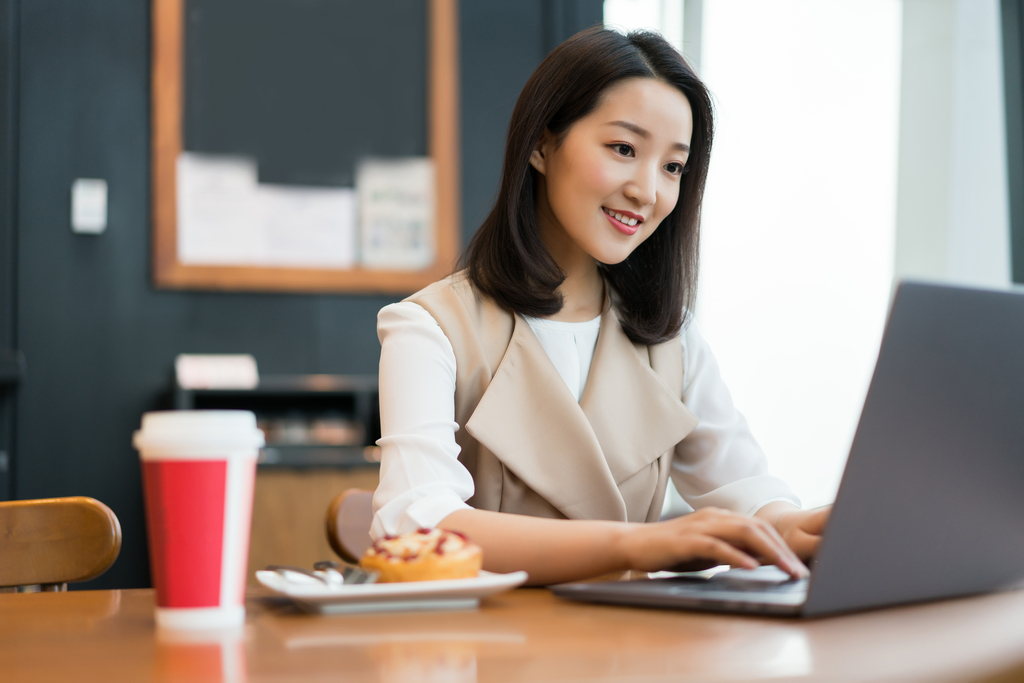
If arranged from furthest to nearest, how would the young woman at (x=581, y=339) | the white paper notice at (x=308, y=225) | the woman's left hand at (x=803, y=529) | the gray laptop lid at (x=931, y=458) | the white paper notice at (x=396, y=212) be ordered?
1. the white paper notice at (x=396, y=212)
2. the white paper notice at (x=308, y=225)
3. the young woman at (x=581, y=339)
4. the woman's left hand at (x=803, y=529)
5. the gray laptop lid at (x=931, y=458)

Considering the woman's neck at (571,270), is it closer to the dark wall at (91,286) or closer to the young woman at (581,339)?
the young woman at (581,339)

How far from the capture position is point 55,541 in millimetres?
1053

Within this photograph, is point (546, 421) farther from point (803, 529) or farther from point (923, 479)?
point (923, 479)

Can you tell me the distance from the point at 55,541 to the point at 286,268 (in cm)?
251

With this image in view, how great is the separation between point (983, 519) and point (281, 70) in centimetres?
324

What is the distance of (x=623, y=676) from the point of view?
17.8 inches

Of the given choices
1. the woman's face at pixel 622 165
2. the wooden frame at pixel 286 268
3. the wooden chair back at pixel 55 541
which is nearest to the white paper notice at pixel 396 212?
the wooden frame at pixel 286 268

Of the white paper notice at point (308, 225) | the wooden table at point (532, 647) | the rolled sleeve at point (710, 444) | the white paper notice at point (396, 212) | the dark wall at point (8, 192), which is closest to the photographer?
the wooden table at point (532, 647)

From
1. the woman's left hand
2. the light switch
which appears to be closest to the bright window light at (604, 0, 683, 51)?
the light switch

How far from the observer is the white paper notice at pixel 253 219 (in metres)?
3.40

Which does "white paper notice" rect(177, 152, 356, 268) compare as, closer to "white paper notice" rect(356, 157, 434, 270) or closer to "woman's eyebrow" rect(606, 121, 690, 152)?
"white paper notice" rect(356, 157, 434, 270)

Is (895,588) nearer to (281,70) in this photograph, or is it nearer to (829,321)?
(829,321)

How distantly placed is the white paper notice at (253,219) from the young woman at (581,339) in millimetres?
2285

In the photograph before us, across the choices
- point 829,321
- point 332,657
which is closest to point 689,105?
point 332,657
